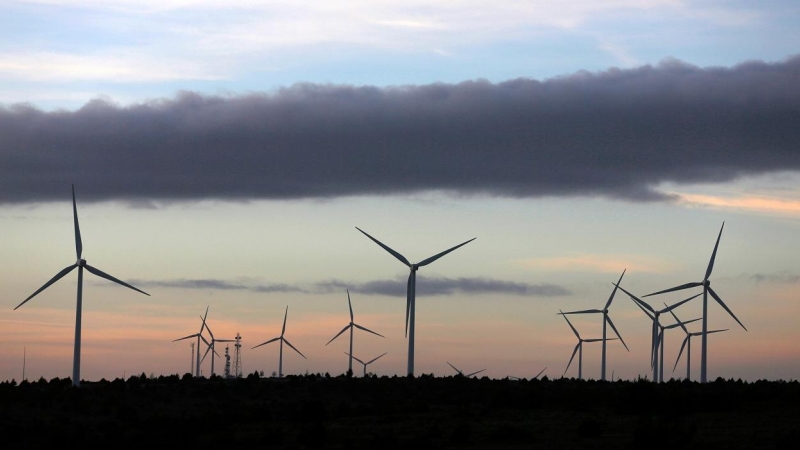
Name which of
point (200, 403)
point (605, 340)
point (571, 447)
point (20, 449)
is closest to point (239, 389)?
point (200, 403)

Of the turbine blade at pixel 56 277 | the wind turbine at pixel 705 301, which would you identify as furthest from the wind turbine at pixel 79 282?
the wind turbine at pixel 705 301

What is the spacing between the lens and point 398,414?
3479 inches

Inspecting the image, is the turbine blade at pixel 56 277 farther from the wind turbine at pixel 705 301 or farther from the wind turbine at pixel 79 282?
the wind turbine at pixel 705 301

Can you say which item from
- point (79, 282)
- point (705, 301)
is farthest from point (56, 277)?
point (705, 301)

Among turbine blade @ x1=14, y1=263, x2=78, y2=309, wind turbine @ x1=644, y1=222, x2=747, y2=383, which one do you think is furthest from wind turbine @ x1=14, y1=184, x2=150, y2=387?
wind turbine @ x1=644, y1=222, x2=747, y2=383

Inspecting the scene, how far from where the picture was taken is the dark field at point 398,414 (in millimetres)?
70750

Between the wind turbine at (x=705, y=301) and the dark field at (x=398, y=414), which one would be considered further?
the wind turbine at (x=705, y=301)

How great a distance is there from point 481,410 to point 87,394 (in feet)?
121

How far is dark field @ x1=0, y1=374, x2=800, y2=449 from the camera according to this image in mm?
70750

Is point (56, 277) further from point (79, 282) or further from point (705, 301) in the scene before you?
point (705, 301)

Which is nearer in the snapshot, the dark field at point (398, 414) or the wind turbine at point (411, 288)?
the dark field at point (398, 414)

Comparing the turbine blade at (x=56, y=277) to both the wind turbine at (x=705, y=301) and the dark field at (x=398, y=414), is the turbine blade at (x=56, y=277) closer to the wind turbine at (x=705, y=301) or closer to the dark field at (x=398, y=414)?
the dark field at (x=398, y=414)

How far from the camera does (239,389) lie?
110688 mm

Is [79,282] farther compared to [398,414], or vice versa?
[79,282]
